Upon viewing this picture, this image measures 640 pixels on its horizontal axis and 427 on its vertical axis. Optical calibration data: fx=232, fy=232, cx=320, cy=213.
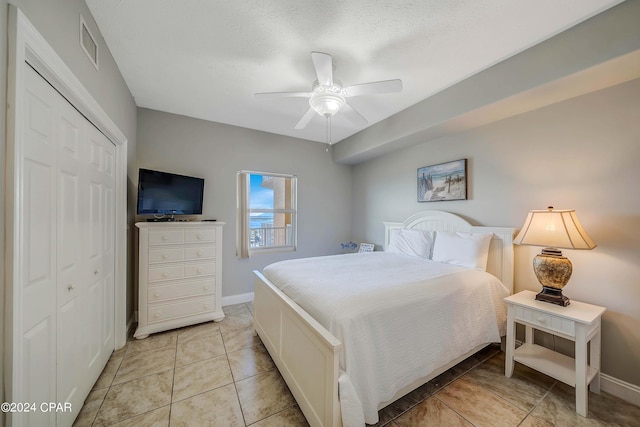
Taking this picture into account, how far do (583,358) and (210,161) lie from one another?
4199 mm

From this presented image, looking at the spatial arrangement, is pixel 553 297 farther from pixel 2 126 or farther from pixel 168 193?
pixel 168 193

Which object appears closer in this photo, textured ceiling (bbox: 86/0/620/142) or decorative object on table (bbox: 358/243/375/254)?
textured ceiling (bbox: 86/0/620/142)

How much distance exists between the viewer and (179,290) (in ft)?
8.89

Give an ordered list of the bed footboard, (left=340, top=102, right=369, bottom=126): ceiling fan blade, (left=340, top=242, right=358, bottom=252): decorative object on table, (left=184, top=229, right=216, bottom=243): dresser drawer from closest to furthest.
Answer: the bed footboard → (left=184, top=229, right=216, bottom=243): dresser drawer → (left=340, top=102, right=369, bottom=126): ceiling fan blade → (left=340, top=242, right=358, bottom=252): decorative object on table

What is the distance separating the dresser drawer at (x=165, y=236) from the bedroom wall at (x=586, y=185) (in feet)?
11.2

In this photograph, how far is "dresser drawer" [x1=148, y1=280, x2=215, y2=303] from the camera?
101 inches

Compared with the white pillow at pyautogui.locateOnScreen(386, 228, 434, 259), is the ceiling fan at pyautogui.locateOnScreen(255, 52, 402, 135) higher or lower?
higher

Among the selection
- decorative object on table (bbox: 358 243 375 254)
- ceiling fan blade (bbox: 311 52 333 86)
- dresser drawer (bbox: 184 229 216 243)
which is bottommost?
decorative object on table (bbox: 358 243 375 254)

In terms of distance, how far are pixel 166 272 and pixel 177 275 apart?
0.39 ft

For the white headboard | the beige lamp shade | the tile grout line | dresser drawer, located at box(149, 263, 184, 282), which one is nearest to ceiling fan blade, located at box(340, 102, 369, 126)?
the white headboard

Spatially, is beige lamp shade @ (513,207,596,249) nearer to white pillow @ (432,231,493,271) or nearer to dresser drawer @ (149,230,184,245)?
white pillow @ (432,231,493,271)

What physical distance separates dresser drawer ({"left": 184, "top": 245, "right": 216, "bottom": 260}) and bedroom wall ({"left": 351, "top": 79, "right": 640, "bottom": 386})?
3137 millimetres

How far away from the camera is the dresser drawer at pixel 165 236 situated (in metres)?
2.56

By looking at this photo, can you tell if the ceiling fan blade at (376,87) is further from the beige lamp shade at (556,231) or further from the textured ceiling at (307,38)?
the beige lamp shade at (556,231)
